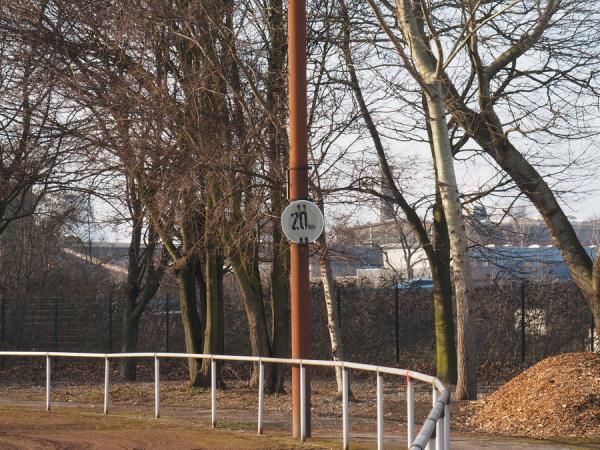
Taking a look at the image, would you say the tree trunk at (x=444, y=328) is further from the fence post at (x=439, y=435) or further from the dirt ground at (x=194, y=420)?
the fence post at (x=439, y=435)

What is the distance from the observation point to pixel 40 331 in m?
30.1

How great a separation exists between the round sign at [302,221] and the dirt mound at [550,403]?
147 inches

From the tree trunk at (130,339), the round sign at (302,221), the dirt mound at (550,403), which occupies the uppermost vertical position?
the round sign at (302,221)

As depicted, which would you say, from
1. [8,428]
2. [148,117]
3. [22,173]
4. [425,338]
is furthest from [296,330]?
[425,338]

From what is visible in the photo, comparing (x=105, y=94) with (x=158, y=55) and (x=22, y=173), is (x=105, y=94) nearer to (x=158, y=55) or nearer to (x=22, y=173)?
(x=158, y=55)

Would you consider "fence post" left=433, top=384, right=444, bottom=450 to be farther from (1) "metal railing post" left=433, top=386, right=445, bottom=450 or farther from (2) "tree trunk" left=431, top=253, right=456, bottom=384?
(2) "tree trunk" left=431, top=253, right=456, bottom=384

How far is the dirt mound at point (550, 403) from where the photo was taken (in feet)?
43.3

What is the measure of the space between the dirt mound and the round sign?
3.74 m

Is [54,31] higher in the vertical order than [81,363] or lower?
higher

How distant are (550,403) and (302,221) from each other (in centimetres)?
422

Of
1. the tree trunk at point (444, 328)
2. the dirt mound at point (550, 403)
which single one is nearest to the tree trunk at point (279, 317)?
the tree trunk at point (444, 328)

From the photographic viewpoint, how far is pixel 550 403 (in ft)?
44.9

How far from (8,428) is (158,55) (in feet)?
24.1

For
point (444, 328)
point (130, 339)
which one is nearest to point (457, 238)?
point (444, 328)
